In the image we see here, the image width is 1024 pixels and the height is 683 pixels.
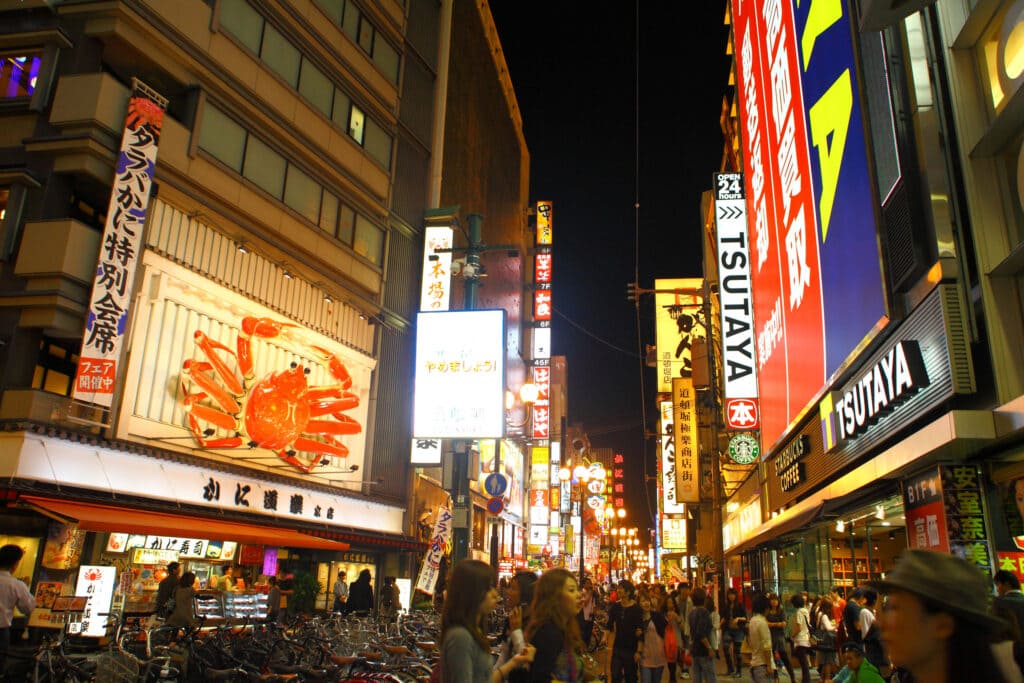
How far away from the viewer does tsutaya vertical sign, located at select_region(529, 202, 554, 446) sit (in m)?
52.1

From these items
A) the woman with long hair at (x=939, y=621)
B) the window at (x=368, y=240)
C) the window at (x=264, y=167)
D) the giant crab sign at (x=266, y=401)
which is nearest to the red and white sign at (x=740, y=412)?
the giant crab sign at (x=266, y=401)

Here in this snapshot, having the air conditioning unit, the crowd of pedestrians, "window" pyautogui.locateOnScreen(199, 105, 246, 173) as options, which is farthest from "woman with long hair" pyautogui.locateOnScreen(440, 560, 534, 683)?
Answer: "window" pyautogui.locateOnScreen(199, 105, 246, 173)

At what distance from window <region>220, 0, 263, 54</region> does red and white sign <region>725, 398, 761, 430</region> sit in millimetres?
18107

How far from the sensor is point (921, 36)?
8602 millimetres

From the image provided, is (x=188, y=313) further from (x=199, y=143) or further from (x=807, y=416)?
(x=807, y=416)

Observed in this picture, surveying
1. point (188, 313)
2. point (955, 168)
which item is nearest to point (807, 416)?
point (955, 168)

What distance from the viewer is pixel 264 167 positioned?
2283 centimetres

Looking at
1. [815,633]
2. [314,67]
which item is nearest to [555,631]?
[815,633]

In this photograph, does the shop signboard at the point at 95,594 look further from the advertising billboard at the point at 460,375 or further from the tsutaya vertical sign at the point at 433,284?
the tsutaya vertical sign at the point at 433,284

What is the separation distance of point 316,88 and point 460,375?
1454cm

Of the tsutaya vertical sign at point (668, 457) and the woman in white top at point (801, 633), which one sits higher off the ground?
the tsutaya vertical sign at point (668, 457)

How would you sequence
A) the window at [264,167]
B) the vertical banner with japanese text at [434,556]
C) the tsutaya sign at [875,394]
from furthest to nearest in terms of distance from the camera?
the window at [264,167]
the vertical banner with japanese text at [434,556]
the tsutaya sign at [875,394]

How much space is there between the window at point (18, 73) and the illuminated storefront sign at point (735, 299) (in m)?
18.2

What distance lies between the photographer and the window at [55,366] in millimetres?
16688
